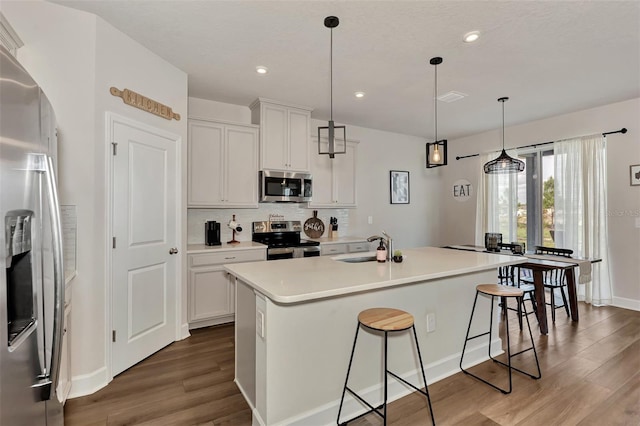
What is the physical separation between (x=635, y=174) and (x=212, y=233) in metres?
5.37

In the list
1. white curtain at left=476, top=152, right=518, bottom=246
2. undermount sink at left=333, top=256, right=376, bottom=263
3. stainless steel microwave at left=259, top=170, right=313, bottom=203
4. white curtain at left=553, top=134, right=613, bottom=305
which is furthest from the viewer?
white curtain at left=476, top=152, right=518, bottom=246

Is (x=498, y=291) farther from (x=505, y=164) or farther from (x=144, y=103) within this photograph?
(x=144, y=103)

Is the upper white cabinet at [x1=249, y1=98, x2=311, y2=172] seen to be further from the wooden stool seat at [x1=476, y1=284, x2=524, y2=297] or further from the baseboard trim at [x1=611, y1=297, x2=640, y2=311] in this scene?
the baseboard trim at [x1=611, y1=297, x2=640, y2=311]

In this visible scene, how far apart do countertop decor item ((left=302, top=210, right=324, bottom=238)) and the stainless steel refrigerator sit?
369cm

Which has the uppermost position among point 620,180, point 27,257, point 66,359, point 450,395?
point 620,180

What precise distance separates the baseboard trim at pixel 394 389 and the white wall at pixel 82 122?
1423 millimetres

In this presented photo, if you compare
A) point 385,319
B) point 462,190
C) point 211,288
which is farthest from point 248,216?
point 462,190

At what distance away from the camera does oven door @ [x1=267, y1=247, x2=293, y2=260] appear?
12.5 ft

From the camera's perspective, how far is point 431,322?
2.37 meters

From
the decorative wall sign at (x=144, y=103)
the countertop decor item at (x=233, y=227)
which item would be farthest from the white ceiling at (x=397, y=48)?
the countertop decor item at (x=233, y=227)

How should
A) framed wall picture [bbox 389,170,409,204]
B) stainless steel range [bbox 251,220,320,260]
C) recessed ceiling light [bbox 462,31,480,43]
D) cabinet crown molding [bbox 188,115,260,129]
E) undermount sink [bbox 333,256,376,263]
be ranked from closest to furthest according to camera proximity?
recessed ceiling light [bbox 462,31,480,43] < undermount sink [bbox 333,256,376,263] < cabinet crown molding [bbox 188,115,260,129] < stainless steel range [bbox 251,220,320,260] < framed wall picture [bbox 389,170,409,204]

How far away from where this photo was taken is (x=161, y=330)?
291 cm

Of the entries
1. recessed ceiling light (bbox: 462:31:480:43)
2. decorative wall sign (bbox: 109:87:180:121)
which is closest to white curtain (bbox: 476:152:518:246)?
recessed ceiling light (bbox: 462:31:480:43)

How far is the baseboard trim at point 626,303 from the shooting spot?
13.0 feet
